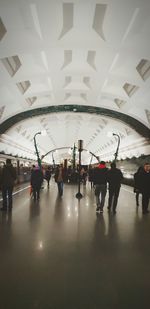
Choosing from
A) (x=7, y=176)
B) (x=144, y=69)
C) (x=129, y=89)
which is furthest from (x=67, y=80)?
(x=7, y=176)

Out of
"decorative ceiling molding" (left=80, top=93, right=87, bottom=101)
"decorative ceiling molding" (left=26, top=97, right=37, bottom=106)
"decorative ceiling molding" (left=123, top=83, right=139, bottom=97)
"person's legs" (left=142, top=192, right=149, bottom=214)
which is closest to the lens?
"person's legs" (left=142, top=192, right=149, bottom=214)

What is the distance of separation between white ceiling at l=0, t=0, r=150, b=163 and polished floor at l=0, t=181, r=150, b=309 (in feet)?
22.2

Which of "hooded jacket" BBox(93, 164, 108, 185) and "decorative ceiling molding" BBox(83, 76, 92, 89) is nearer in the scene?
"hooded jacket" BBox(93, 164, 108, 185)

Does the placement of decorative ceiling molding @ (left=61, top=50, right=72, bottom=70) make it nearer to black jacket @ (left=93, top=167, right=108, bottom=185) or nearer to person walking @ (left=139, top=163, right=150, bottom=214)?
black jacket @ (left=93, top=167, right=108, bottom=185)

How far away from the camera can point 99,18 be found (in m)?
8.84

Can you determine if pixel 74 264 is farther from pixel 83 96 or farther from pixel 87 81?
pixel 83 96

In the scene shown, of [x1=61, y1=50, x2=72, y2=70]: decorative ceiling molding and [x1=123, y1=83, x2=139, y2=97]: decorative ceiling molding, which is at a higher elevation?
[x1=61, y1=50, x2=72, y2=70]: decorative ceiling molding

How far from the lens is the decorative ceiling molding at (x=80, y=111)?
57.4ft

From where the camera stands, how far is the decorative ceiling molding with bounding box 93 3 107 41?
8336 mm

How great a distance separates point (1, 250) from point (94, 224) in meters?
2.80

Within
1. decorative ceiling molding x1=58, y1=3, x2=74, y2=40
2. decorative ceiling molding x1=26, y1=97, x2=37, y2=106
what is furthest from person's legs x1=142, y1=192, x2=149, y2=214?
decorative ceiling molding x1=26, y1=97, x2=37, y2=106

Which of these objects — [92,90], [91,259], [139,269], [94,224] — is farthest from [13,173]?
[92,90]

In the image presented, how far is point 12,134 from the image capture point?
2028 centimetres

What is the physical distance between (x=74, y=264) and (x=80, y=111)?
55.8 feet
